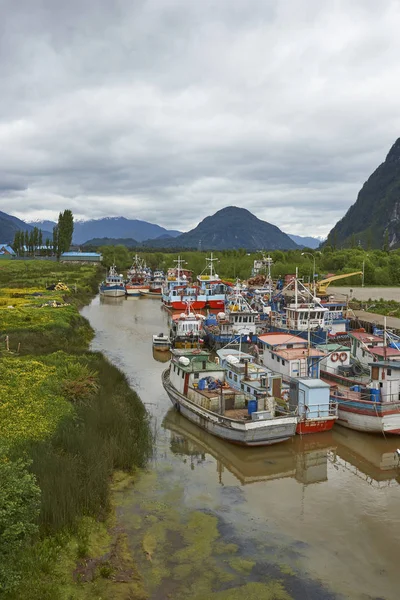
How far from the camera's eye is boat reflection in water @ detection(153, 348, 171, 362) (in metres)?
44.5

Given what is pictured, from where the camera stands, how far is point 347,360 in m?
32.2

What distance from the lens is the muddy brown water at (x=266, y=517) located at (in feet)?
46.3

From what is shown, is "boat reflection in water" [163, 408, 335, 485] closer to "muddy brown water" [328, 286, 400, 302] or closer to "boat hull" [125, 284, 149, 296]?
"muddy brown water" [328, 286, 400, 302]

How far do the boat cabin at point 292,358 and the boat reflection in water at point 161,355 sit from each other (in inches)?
523

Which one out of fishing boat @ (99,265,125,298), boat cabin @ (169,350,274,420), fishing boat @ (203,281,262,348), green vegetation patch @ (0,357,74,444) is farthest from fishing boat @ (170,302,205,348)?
fishing boat @ (99,265,125,298)

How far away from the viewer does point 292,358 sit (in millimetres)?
30344

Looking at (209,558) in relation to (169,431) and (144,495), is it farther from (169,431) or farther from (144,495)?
(169,431)

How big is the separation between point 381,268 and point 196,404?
9769 centimetres

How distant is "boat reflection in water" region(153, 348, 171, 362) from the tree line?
4340 inches

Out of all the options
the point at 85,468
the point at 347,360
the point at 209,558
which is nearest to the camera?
the point at 209,558

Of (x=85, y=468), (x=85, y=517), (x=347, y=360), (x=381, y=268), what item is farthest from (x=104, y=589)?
(x=381, y=268)

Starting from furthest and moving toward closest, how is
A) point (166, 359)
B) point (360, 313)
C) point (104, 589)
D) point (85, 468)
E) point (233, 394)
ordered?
1. point (360, 313)
2. point (166, 359)
3. point (233, 394)
4. point (85, 468)
5. point (104, 589)

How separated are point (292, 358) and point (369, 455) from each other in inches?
302

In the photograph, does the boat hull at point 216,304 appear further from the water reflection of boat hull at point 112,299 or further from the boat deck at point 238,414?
the boat deck at point 238,414
